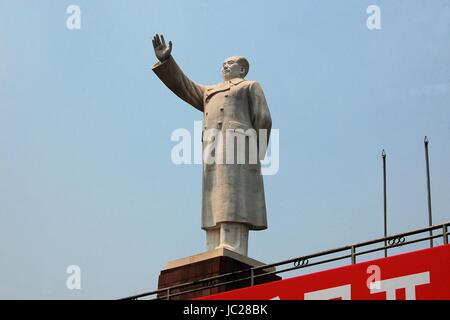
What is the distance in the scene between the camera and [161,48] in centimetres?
1603

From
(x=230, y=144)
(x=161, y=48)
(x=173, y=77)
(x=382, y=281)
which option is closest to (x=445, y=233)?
(x=382, y=281)

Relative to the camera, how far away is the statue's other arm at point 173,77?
52.5 ft

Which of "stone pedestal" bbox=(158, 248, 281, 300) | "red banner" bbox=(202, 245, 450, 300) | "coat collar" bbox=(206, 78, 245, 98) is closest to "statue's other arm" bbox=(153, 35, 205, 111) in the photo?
"coat collar" bbox=(206, 78, 245, 98)

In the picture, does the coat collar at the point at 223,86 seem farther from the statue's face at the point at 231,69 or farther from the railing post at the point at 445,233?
the railing post at the point at 445,233

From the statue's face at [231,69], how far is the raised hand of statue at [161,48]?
1.07 meters

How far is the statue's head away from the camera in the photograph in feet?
53.3

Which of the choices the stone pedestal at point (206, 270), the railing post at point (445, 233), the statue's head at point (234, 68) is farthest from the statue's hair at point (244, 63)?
the railing post at point (445, 233)

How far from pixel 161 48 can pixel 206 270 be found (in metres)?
4.21

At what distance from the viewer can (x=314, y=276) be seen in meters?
11.9

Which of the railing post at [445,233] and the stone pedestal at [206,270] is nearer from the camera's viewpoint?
the railing post at [445,233]

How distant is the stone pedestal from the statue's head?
11.5 feet
